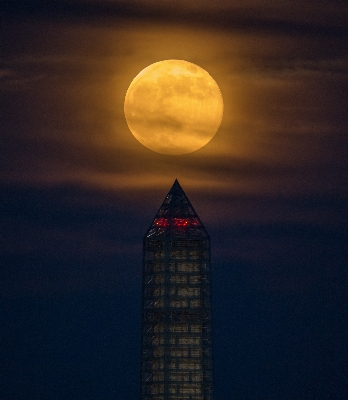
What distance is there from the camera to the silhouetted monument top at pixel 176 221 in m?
186

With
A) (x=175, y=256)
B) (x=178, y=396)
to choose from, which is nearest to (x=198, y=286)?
(x=175, y=256)

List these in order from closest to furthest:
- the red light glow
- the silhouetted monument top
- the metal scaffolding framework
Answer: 1. the metal scaffolding framework
2. the silhouetted monument top
3. the red light glow

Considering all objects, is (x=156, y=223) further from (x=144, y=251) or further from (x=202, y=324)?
(x=202, y=324)

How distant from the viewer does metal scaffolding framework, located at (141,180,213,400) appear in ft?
593

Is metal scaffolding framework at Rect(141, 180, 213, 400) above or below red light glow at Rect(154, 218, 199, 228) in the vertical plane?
below

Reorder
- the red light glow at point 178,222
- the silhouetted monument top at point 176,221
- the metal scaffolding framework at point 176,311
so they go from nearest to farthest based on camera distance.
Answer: the metal scaffolding framework at point 176,311
the silhouetted monument top at point 176,221
the red light glow at point 178,222

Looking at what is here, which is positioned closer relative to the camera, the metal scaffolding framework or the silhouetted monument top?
the metal scaffolding framework

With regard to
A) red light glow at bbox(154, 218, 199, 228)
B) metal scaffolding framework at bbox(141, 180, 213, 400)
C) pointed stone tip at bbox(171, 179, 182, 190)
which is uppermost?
pointed stone tip at bbox(171, 179, 182, 190)

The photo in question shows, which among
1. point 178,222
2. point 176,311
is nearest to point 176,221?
point 178,222

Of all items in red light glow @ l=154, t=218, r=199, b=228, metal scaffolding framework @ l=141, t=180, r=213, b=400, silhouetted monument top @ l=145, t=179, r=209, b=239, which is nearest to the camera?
metal scaffolding framework @ l=141, t=180, r=213, b=400

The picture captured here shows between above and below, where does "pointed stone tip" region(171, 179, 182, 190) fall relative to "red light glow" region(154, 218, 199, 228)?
above

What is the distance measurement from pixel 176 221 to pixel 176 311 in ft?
49.1

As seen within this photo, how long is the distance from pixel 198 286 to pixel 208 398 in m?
18.0

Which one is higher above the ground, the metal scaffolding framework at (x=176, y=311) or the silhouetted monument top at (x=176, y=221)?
the silhouetted monument top at (x=176, y=221)
